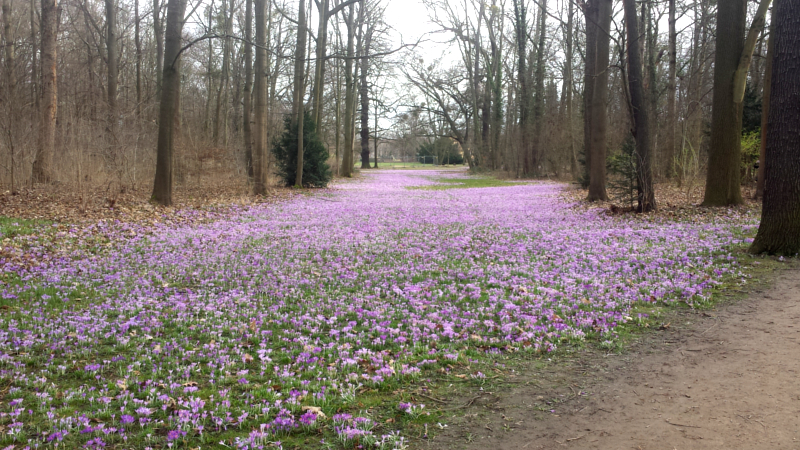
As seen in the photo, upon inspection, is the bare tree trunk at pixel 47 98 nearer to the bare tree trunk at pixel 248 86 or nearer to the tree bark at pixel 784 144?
the bare tree trunk at pixel 248 86

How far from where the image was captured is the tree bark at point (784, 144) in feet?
21.9

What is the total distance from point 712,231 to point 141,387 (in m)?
9.52

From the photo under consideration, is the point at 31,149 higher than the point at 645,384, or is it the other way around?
the point at 31,149

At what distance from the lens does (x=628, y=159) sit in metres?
12.7

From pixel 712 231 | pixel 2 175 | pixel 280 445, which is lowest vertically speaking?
pixel 280 445

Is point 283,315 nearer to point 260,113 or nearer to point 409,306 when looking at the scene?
point 409,306

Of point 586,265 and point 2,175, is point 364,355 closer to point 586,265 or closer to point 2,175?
point 586,265

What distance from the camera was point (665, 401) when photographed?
339 centimetres

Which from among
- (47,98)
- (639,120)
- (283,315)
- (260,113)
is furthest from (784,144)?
(47,98)

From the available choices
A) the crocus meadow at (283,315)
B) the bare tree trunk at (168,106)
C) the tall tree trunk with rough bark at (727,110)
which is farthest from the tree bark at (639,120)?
the bare tree trunk at (168,106)

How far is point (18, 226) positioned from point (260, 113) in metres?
9.47

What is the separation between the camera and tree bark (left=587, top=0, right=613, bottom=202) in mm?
14914

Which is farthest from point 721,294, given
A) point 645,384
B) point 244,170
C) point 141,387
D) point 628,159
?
point 244,170

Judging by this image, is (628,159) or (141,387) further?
(628,159)
